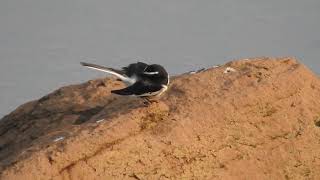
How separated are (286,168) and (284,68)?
89cm

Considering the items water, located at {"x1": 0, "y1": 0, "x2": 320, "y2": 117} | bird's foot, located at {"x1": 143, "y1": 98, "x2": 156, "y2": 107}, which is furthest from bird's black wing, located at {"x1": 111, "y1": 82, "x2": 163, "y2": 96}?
water, located at {"x1": 0, "y1": 0, "x2": 320, "y2": 117}

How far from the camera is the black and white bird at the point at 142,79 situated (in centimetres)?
509

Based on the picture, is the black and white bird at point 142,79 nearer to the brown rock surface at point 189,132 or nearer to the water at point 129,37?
the brown rock surface at point 189,132

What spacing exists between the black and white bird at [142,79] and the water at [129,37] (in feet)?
20.3

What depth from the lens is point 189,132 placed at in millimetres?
5020

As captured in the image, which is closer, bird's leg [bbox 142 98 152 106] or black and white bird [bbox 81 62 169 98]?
black and white bird [bbox 81 62 169 98]

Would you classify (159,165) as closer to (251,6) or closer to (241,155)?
(241,155)

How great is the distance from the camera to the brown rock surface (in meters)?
4.73

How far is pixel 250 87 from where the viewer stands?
17.6 feet

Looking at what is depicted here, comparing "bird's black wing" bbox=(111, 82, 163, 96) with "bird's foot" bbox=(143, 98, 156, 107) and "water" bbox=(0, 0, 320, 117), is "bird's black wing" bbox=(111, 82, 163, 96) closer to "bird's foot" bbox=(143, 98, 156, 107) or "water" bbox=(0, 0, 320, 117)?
"bird's foot" bbox=(143, 98, 156, 107)

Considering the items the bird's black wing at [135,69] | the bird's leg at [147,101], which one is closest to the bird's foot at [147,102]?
the bird's leg at [147,101]

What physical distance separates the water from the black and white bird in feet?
20.3

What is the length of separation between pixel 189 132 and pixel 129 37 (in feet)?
27.2

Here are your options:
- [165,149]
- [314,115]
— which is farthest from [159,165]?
[314,115]
